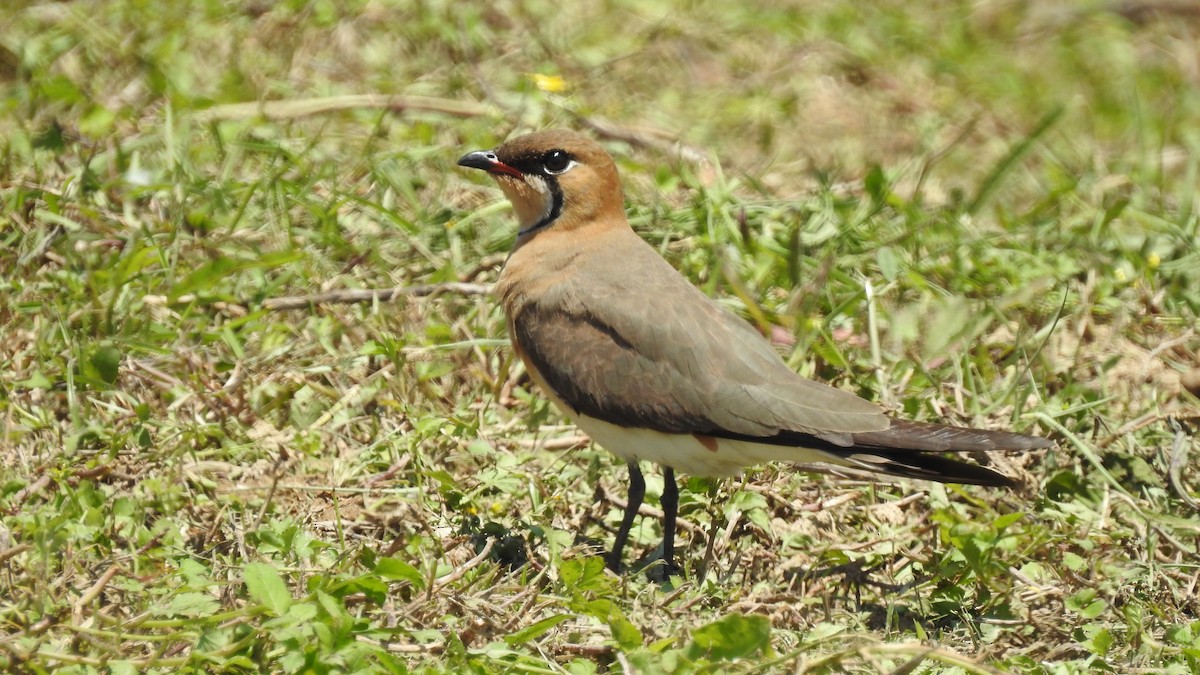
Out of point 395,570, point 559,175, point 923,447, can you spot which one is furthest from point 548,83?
point 395,570

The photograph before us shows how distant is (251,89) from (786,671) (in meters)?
4.21

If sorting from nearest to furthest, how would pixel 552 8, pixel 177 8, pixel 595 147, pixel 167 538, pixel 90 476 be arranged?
pixel 167 538
pixel 90 476
pixel 595 147
pixel 177 8
pixel 552 8

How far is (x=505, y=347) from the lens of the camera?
18.4ft

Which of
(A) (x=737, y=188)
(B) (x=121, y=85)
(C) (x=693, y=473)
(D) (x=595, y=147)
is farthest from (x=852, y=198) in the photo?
(B) (x=121, y=85)

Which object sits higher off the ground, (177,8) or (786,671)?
(177,8)

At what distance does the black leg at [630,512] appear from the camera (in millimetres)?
4656

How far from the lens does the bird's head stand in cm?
512

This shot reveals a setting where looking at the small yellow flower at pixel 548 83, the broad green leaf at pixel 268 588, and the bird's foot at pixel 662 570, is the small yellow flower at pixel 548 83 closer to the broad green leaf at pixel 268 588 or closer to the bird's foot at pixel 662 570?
the bird's foot at pixel 662 570

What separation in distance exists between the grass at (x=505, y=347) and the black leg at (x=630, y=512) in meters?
0.20

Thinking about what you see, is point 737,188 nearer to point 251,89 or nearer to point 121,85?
point 251,89

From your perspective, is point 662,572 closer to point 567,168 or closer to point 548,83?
point 567,168

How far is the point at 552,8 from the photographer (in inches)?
312

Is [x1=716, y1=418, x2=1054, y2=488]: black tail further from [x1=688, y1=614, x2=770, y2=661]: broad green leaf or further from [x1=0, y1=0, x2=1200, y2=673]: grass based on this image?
[x1=688, y1=614, x2=770, y2=661]: broad green leaf

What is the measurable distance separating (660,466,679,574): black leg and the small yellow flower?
3019 mm
